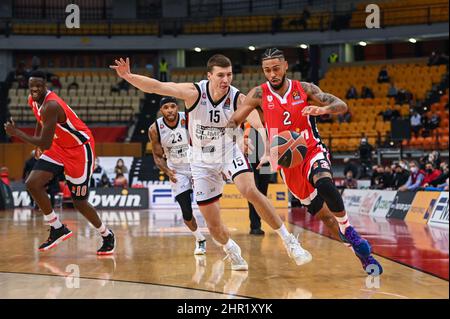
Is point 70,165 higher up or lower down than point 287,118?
lower down

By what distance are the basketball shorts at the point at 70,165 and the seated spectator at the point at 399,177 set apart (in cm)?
1108

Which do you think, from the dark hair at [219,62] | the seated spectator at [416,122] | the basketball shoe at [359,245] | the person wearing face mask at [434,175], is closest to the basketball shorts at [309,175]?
the basketball shoe at [359,245]

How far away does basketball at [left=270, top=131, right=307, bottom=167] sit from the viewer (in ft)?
20.3

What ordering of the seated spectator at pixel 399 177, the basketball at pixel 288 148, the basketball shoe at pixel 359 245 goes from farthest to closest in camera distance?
the seated spectator at pixel 399 177 < the basketball at pixel 288 148 < the basketball shoe at pixel 359 245

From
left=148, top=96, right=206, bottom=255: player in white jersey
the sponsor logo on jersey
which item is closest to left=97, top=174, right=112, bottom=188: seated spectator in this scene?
left=148, top=96, right=206, bottom=255: player in white jersey

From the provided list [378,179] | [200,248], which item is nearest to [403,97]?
[378,179]

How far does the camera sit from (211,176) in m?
7.05

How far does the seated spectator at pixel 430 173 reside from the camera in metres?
16.3

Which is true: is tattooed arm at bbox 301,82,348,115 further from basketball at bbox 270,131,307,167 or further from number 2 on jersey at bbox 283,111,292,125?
basketball at bbox 270,131,307,167

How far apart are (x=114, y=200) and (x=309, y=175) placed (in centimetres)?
1479

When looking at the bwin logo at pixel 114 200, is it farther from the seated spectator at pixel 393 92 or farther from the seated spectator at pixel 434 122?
the seated spectator at pixel 393 92

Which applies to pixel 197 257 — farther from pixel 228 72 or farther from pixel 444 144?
pixel 444 144

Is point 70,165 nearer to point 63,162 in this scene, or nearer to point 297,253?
point 63,162
